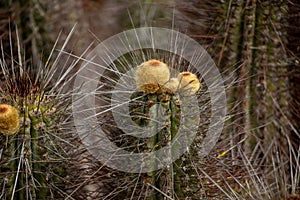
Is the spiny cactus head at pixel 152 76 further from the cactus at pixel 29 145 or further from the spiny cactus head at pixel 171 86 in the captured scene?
the cactus at pixel 29 145

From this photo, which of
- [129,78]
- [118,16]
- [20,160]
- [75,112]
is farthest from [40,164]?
[118,16]

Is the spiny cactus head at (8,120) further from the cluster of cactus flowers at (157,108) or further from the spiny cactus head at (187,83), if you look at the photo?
the spiny cactus head at (187,83)

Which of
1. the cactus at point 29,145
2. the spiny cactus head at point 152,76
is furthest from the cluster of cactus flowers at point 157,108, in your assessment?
the cactus at point 29,145

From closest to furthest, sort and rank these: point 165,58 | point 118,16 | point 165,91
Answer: point 165,91
point 165,58
point 118,16

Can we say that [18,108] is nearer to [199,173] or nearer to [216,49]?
[199,173]

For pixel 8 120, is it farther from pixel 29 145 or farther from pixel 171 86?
pixel 171 86

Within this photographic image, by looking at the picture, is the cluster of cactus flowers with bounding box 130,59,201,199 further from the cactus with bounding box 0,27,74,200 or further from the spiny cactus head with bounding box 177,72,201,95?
the cactus with bounding box 0,27,74,200

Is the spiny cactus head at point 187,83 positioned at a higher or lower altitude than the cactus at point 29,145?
higher
